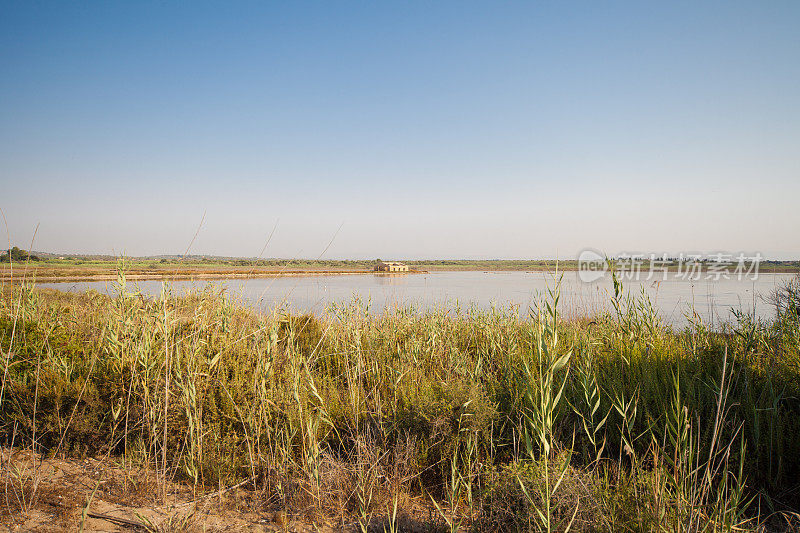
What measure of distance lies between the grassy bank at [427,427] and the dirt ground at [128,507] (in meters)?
0.06

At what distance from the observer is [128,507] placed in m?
2.37

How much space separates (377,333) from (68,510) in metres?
3.46

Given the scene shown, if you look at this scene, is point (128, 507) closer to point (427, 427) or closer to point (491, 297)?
point (427, 427)

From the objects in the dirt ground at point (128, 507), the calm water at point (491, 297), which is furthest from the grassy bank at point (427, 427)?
the calm water at point (491, 297)

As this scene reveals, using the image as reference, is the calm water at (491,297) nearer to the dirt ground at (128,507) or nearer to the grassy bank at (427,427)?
the grassy bank at (427,427)

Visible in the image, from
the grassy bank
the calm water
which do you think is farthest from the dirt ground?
the calm water

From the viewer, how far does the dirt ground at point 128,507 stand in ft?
7.05

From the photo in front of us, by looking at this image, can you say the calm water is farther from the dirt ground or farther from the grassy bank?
the dirt ground

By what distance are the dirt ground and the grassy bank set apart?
56mm

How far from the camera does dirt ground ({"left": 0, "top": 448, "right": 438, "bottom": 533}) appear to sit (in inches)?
84.6

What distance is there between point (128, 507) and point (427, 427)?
A: 1.93 m

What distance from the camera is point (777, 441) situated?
2.63 m

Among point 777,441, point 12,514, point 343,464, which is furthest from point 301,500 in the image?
point 777,441

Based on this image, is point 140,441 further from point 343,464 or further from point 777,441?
point 777,441
